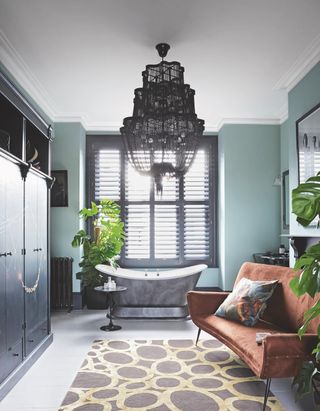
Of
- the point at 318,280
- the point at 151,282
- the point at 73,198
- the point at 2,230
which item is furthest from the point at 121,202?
the point at 318,280

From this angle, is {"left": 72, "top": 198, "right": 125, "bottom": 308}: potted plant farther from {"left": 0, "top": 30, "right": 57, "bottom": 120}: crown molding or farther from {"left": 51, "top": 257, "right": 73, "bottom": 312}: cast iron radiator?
{"left": 0, "top": 30, "right": 57, "bottom": 120}: crown molding

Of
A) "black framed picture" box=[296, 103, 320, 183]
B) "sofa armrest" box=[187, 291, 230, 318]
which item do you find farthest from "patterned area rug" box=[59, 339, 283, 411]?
"black framed picture" box=[296, 103, 320, 183]

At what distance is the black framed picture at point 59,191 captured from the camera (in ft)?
20.1

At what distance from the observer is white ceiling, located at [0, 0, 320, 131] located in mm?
3152

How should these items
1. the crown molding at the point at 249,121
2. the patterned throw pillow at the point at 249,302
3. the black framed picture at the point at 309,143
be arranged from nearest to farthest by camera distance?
1. the patterned throw pillow at the point at 249,302
2. the black framed picture at the point at 309,143
3. the crown molding at the point at 249,121

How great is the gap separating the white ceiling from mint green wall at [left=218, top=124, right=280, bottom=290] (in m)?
0.92

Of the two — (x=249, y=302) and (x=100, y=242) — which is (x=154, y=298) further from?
(x=249, y=302)

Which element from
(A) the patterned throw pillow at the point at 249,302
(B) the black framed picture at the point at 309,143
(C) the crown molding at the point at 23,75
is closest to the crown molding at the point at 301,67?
(B) the black framed picture at the point at 309,143

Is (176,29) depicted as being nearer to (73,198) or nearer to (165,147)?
(165,147)

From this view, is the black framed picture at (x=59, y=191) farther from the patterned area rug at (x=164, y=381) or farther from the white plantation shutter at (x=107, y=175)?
the patterned area rug at (x=164, y=381)

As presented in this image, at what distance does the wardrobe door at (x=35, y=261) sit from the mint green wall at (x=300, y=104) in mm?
2743

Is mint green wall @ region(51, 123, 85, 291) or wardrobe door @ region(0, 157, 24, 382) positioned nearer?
wardrobe door @ region(0, 157, 24, 382)

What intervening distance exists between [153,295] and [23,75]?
3.09 metres

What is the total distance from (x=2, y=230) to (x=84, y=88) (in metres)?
2.58
